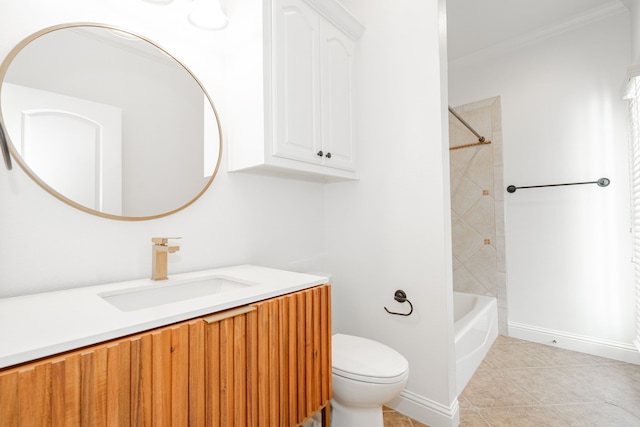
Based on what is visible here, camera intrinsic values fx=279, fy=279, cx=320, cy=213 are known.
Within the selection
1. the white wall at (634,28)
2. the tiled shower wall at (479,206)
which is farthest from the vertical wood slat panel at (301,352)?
the white wall at (634,28)

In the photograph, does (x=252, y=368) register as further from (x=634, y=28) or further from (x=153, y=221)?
(x=634, y=28)

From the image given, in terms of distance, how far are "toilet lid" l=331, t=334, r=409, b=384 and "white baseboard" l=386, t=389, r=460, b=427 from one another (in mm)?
446

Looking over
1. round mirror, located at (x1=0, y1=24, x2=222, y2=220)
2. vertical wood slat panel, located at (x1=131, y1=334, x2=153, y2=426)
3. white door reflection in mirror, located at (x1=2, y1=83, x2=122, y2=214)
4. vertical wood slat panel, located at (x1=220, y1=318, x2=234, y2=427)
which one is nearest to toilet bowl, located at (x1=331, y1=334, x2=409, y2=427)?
vertical wood slat panel, located at (x1=220, y1=318, x2=234, y2=427)

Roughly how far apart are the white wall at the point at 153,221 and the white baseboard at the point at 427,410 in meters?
0.98

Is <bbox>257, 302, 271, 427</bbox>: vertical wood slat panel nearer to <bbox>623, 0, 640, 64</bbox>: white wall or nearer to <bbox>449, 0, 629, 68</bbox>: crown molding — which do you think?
<bbox>623, 0, 640, 64</bbox>: white wall

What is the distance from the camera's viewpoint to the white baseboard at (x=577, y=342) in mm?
2100

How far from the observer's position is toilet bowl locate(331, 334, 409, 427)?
3.93ft

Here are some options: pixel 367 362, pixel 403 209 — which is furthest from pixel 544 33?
pixel 367 362

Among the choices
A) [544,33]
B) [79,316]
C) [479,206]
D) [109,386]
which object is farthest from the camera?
[479,206]

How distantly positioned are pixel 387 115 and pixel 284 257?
1099 millimetres

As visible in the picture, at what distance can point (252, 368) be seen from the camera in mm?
872

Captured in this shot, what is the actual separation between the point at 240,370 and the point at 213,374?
87 mm

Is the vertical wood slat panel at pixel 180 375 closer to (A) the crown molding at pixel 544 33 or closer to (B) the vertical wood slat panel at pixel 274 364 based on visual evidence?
(B) the vertical wood slat panel at pixel 274 364

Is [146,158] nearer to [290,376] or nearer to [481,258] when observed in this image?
[290,376]
